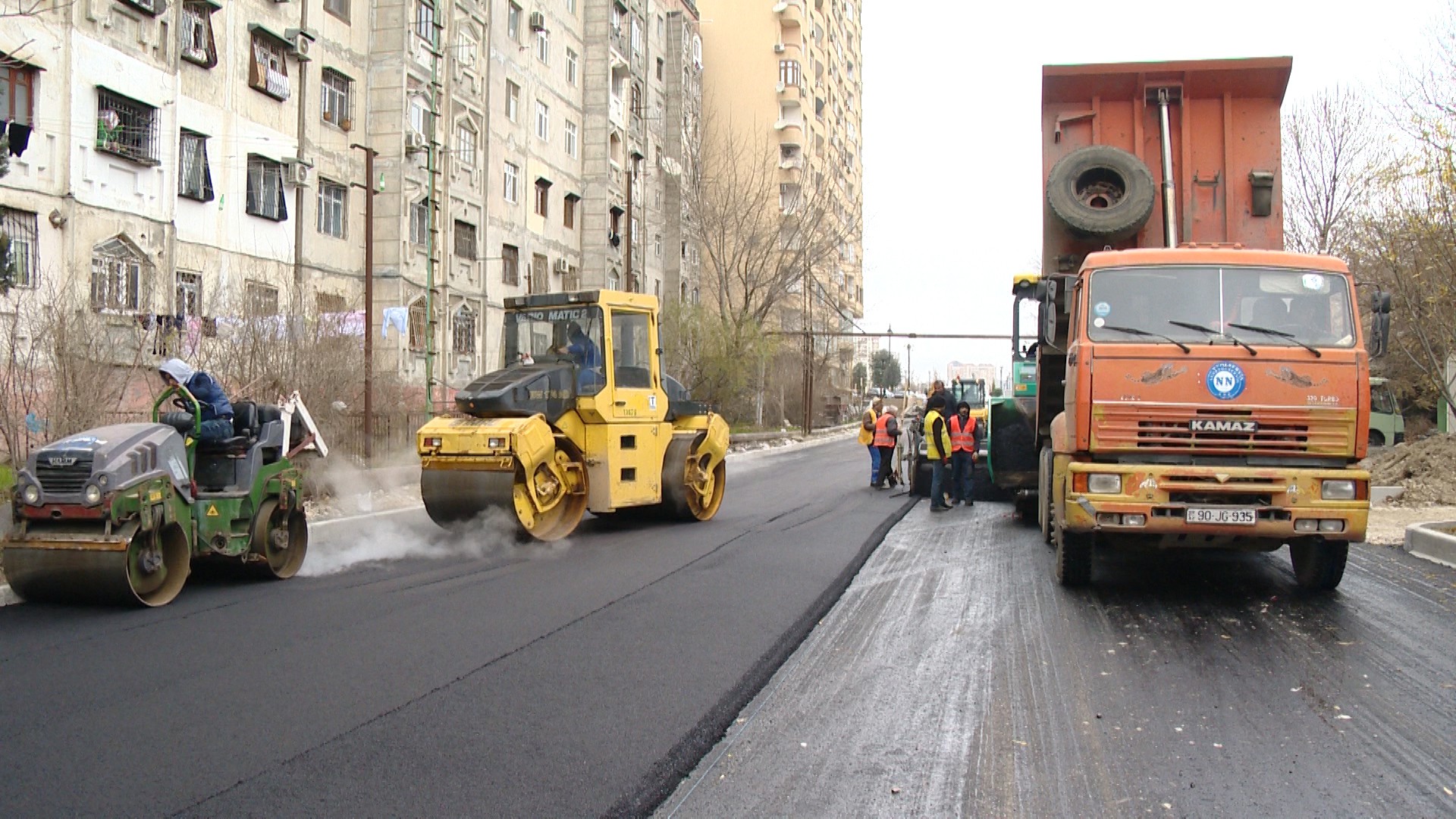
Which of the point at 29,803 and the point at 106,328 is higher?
the point at 106,328

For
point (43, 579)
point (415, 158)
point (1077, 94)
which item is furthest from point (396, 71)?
point (43, 579)

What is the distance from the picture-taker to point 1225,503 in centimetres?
770

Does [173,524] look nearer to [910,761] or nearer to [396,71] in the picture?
[910,761]

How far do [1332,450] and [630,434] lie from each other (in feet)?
22.7

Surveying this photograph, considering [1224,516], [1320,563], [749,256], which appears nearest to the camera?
[1224,516]

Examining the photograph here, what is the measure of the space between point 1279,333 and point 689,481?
6933 millimetres

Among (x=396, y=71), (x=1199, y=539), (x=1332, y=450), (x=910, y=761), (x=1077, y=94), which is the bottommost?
(x=910, y=761)

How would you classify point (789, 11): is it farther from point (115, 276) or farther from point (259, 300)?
point (115, 276)

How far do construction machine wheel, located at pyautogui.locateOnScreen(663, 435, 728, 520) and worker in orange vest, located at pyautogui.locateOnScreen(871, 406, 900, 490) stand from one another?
546cm

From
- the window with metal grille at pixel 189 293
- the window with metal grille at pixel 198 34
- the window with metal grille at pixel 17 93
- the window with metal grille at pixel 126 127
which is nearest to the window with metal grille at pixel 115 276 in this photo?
the window with metal grille at pixel 189 293

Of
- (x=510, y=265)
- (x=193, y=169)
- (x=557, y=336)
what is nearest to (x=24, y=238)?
(x=193, y=169)

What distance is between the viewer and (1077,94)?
10609mm

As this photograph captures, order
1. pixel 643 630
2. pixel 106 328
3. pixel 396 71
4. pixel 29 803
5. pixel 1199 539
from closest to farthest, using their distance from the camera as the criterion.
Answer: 1. pixel 29 803
2. pixel 643 630
3. pixel 1199 539
4. pixel 106 328
5. pixel 396 71

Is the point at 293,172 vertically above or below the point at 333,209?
above
